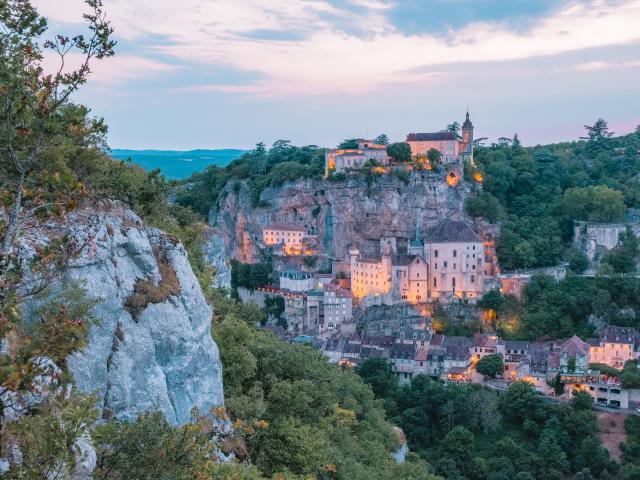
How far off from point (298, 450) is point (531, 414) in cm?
2726

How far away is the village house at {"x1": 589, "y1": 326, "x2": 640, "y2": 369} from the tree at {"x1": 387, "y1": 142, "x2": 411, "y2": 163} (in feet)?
72.3

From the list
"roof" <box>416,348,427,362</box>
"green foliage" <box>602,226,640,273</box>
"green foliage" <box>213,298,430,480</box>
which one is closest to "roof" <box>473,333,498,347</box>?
"roof" <box>416,348,427,362</box>

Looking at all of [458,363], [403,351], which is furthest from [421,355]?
[458,363]

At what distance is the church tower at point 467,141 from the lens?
60812mm

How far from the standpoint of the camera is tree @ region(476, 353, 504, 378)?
4238 cm

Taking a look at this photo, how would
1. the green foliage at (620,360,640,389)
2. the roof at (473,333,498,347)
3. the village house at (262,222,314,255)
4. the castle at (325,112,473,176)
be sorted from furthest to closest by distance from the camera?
1. the castle at (325,112,473,176)
2. the village house at (262,222,314,255)
3. the roof at (473,333,498,347)
4. the green foliage at (620,360,640,389)

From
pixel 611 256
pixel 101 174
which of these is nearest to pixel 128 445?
pixel 101 174

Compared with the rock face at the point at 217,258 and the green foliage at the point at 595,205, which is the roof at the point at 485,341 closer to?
the green foliage at the point at 595,205

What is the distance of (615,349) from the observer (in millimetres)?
43281

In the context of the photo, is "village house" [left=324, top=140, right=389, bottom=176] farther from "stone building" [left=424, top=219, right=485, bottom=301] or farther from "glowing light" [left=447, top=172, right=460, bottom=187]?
"stone building" [left=424, top=219, right=485, bottom=301]

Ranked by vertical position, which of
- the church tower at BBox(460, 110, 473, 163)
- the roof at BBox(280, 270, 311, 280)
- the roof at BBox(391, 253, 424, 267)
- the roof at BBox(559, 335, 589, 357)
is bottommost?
the roof at BBox(559, 335, 589, 357)

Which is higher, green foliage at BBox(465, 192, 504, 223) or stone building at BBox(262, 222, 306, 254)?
green foliage at BBox(465, 192, 504, 223)

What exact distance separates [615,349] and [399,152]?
23551 mm

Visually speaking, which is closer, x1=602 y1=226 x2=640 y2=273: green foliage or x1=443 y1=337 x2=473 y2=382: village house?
x1=443 y1=337 x2=473 y2=382: village house
